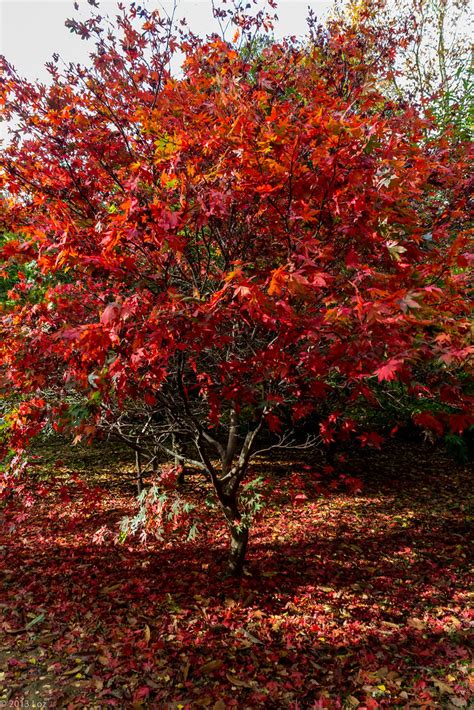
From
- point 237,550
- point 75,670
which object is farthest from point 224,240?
point 75,670

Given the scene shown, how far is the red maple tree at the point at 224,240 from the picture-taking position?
2502mm

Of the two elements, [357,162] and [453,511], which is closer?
[357,162]

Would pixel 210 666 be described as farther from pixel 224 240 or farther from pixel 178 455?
pixel 224 240

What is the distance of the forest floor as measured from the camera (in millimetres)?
3285

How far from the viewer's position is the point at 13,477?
4.73 metres

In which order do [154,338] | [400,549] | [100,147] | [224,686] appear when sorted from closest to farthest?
[154,338]
[224,686]
[100,147]
[400,549]

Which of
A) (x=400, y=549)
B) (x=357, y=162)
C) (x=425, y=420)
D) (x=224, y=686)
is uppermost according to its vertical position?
(x=357, y=162)

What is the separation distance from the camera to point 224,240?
3.78m

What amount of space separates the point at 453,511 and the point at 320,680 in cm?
407

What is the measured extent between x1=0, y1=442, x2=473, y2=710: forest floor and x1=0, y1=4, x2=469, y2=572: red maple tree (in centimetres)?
77

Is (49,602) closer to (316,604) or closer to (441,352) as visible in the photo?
(316,604)

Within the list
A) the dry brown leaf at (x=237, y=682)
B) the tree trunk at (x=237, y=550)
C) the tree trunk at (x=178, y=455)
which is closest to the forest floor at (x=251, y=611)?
the dry brown leaf at (x=237, y=682)

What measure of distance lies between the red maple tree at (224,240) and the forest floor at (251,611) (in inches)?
30.5

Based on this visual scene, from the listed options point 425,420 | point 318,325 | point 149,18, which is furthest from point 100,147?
point 425,420
